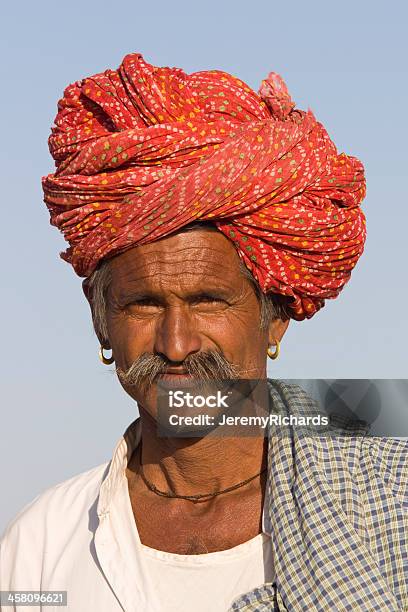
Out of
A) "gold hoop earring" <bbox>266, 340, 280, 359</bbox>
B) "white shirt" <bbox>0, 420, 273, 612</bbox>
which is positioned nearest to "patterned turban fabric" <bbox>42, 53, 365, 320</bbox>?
"gold hoop earring" <bbox>266, 340, 280, 359</bbox>

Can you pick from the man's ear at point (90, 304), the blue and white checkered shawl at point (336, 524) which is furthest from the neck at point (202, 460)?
the man's ear at point (90, 304)

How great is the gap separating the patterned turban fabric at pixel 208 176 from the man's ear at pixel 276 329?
2.5 inches

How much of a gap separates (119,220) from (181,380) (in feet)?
1.98

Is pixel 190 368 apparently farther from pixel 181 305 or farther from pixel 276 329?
pixel 276 329

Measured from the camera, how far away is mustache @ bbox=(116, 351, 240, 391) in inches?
171

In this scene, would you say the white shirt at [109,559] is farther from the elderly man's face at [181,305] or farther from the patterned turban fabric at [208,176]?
the patterned turban fabric at [208,176]

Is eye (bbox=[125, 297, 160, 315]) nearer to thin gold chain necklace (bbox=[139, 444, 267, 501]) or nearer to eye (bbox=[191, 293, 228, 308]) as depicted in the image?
eye (bbox=[191, 293, 228, 308])

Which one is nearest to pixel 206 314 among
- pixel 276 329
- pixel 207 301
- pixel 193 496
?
pixel 207 301

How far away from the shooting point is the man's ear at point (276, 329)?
4746 mm

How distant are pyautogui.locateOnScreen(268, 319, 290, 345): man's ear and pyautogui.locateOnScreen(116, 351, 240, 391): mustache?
1.07 ft

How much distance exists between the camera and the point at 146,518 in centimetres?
471

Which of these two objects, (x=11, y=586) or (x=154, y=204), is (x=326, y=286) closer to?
(x=154, y=204)

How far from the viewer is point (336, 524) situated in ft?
13.6

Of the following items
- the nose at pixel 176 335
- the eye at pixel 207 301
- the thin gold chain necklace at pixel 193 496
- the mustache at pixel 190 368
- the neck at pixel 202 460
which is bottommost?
the thin gold chain necklace at pixel 193 496
